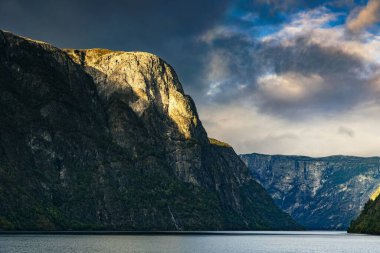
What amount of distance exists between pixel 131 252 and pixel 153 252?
555cm

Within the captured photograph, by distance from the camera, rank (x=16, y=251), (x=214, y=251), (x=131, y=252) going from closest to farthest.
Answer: (x=16, y=251) → (x=131, y=252) → (x=214, y=251)

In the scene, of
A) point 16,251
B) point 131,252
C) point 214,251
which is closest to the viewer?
point 16,251

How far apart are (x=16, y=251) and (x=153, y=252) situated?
3378cm

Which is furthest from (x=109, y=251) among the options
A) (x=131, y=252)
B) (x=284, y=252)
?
(x=284, y=252)

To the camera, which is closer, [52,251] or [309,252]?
Answer: [52,251]

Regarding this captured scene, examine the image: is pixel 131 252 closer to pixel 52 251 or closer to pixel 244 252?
pixel 52 251

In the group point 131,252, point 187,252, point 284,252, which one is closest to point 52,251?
point 131,252

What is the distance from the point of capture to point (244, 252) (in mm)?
165250

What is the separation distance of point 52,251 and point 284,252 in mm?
63109

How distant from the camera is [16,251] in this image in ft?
469

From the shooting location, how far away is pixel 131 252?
6122 inches

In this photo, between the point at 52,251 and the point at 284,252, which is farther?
the point at 284,252

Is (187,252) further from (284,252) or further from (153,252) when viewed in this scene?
(284,252)

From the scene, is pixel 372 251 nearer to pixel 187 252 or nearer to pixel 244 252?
pixel 244 252
